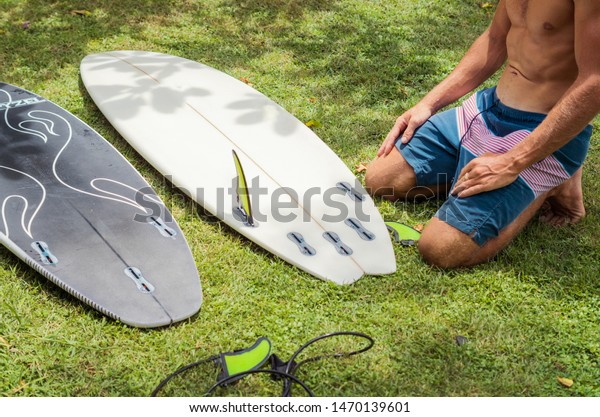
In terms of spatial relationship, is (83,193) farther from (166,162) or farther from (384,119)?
(384,119)

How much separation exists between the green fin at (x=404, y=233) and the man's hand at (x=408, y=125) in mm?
404

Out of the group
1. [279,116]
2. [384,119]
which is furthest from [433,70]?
[279,116]

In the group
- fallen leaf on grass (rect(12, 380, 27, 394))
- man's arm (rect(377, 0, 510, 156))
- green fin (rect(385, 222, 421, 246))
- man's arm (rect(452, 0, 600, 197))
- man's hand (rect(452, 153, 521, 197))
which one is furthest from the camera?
man's arm (rect(377, 0, 510, 156))

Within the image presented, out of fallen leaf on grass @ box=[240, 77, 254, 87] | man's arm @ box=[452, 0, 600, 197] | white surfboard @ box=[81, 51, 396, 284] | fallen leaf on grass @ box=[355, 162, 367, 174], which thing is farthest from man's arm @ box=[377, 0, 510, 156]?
fallen leaf on grass @ box=[240, 77, 254, 87]

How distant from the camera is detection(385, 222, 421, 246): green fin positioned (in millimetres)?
2877

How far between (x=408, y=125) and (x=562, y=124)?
2.73 feet

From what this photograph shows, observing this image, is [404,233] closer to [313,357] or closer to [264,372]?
[313,357]

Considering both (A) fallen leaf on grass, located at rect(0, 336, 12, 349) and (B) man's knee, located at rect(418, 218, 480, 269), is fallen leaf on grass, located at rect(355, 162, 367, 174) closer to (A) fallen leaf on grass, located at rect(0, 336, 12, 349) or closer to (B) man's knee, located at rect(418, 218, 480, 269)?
(B) man's knee, located at rect(418, 218, 480, 269)

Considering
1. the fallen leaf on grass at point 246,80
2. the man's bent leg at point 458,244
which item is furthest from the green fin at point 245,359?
the fallen leaf on grass at point 246,80

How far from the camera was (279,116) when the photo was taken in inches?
141

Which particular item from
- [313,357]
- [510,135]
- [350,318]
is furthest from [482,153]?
[313,357]

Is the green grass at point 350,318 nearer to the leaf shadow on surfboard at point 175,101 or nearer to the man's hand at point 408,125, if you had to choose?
the leaf shadow on surfboard at point 175,101

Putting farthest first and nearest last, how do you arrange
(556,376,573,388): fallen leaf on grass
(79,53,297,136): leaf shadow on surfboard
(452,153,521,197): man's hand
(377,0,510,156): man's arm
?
(79,53,297,136): leaf shadow on surfboard < (377,0,510,156): man's arm < (452,153,521,197): man's hand < (556,376,573,388): fallen leaf on grass

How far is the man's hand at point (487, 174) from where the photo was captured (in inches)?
102
